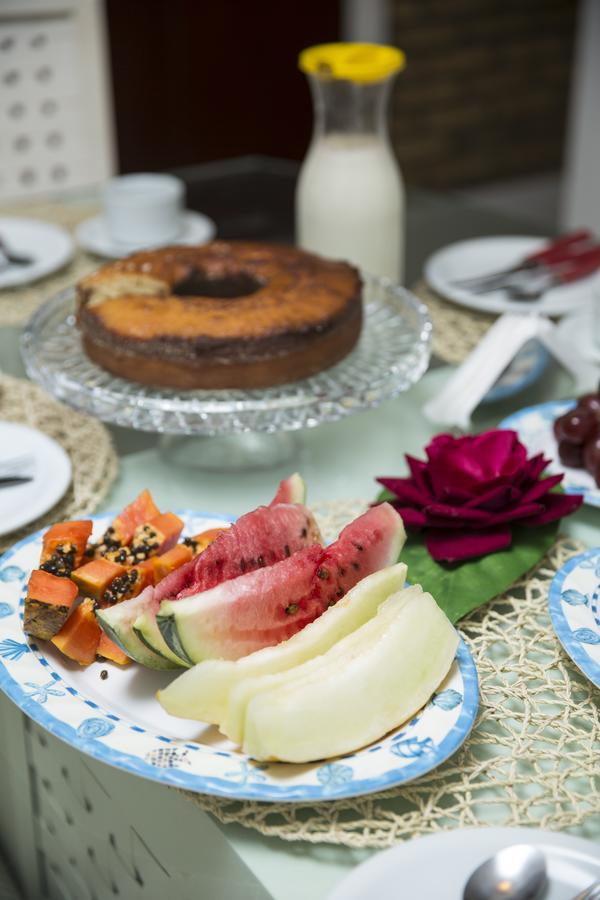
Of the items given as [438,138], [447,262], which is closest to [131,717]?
[447,262]

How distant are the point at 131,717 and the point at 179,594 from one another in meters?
0.09

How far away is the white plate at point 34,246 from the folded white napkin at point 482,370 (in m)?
0.68

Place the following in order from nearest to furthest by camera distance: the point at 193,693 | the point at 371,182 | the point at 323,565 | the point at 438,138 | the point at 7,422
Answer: the point at 193,693, the point at 323,565, the point at 7,422, the point at 371,182, the point at 438,138

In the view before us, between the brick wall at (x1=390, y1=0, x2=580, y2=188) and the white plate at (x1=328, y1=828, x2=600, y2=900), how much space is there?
3700 millimetres

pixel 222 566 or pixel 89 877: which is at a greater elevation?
pixel 222 566

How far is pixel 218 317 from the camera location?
1100 mm

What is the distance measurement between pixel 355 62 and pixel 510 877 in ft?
3.54

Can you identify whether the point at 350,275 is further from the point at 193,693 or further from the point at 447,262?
the point at 193,693

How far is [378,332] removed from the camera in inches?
49.0

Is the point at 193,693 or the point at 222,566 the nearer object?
the point at 193,693

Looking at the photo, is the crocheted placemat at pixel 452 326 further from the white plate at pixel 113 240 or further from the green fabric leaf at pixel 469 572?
the green fabric leaf at pixel 469 572

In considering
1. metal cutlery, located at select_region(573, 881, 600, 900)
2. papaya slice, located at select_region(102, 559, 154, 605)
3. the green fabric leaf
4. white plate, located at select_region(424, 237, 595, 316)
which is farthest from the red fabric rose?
white plate, located at select_region(424, 237, 595, 316)

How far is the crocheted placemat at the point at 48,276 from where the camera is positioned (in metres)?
1.49

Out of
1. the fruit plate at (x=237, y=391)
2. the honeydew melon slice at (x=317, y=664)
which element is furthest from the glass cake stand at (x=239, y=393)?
the honeydew melon slice at (x=317, y=664)
